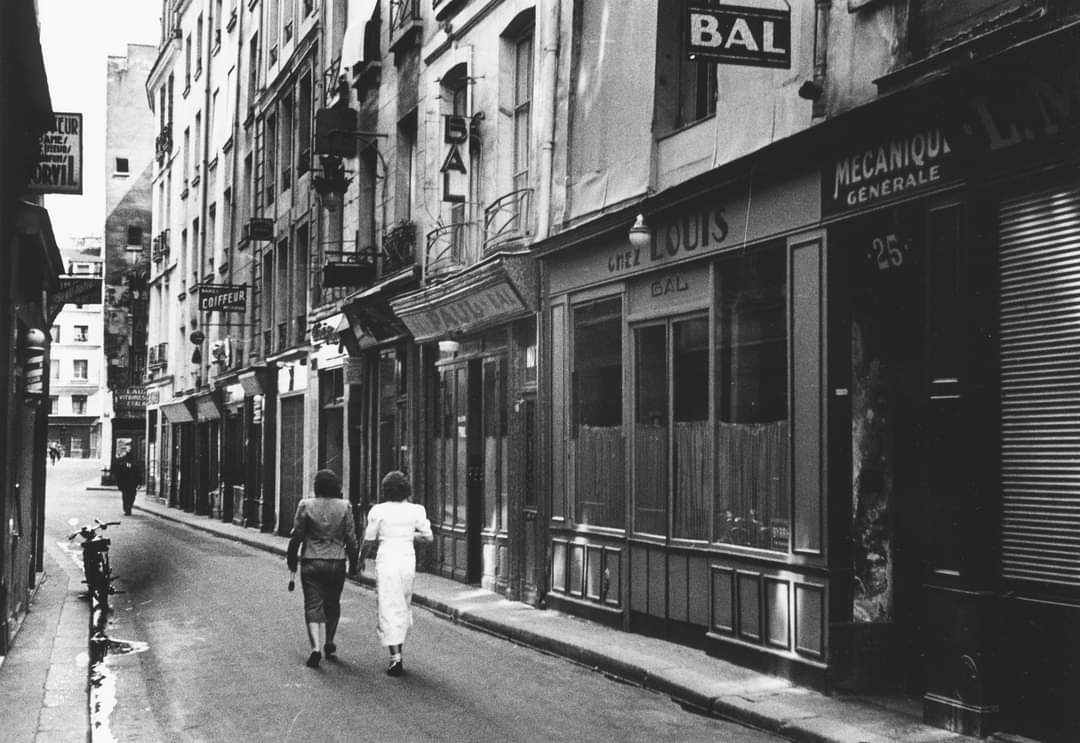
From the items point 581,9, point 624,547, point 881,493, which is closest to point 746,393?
point 881,493

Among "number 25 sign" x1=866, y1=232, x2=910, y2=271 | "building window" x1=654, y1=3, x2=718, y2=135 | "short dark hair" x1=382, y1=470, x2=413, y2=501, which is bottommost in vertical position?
"short dark hair" x1=382, y1=470, x2=413, y2=501

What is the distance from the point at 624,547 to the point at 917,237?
516 cm

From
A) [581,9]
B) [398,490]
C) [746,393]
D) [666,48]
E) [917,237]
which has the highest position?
[581,9]

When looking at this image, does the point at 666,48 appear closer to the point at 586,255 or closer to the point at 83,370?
the point at 586,255

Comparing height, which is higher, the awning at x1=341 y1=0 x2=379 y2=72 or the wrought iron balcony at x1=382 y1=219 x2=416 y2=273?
the awning at x1=341 y1=0 x2=379 y2=72

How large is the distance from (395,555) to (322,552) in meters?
0.70

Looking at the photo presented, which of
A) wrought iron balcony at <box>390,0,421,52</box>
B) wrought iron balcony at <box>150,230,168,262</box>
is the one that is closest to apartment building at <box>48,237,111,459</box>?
wrought iron balcony at <box>150,230,168,262</box>

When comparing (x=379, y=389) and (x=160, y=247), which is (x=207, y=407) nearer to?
(x=160, y=247)

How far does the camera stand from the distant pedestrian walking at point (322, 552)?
11.8 metres

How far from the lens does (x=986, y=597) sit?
844 centimetres

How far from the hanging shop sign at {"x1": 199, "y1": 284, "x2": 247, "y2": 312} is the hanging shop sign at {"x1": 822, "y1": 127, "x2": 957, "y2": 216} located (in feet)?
87.7

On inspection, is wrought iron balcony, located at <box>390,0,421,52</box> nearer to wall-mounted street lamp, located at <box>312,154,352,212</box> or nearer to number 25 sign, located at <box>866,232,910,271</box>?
wall-mounted street lamp, located at <box>312,154,352,212</box>

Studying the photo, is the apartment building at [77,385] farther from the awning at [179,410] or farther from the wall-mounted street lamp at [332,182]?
the wall-mounted street lamp at [332,182]

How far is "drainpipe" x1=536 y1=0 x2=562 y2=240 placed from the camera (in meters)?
15.9
